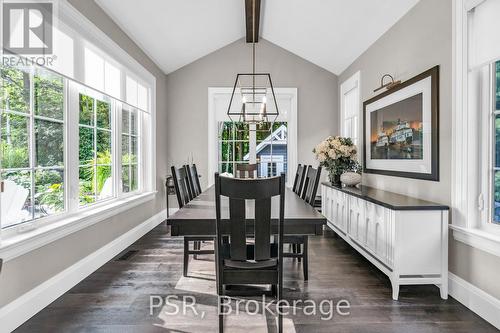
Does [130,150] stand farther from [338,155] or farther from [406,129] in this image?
[406,129]

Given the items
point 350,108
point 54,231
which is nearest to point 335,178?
point 350,108

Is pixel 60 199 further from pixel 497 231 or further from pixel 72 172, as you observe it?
pixel 497 231

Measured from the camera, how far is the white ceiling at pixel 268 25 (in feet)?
12.1

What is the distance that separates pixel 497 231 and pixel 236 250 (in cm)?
182

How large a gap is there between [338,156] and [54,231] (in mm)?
3233

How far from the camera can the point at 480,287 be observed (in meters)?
2.34

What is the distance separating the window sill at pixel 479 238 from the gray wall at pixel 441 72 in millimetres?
49

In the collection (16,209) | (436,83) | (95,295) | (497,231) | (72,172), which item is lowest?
(95,295)

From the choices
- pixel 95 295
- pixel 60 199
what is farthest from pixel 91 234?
pixel 95 295

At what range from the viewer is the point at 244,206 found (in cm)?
190

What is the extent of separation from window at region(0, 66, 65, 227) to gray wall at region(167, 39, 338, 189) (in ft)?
10.6

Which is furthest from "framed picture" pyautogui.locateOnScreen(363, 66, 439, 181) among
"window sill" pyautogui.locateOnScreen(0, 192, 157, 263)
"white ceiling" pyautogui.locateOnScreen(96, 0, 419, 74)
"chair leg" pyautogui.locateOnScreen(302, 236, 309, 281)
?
"window sill" pyautogui.locateOnScreen(0, 192, 157, 263)

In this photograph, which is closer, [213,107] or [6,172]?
[6,172]

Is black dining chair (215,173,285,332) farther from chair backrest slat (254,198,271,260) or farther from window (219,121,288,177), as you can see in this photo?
window (219,121,288,177)
